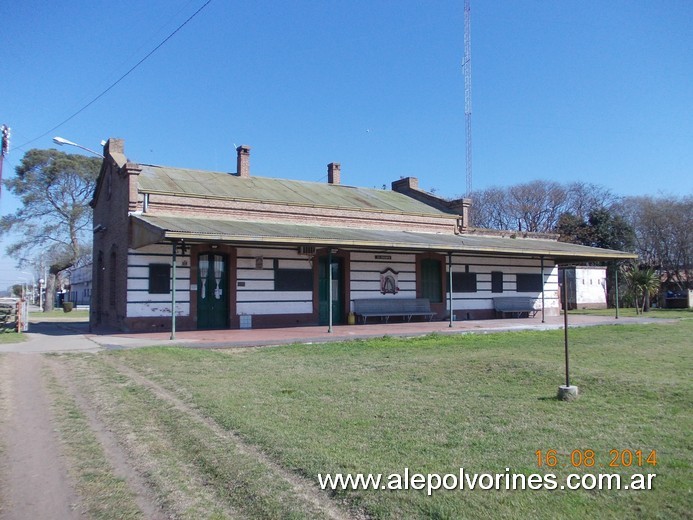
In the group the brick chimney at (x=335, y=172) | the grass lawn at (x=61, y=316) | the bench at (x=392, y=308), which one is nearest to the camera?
the bench at (x=392, y=308)

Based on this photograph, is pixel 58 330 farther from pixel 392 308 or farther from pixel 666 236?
pixel 666 236

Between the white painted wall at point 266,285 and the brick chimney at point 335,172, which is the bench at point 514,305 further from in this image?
the brick chimney at point 335,172

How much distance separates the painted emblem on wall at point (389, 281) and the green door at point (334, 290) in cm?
176

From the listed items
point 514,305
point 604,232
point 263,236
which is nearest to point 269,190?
point 263,236

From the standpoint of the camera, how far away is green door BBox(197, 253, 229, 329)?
755 inches

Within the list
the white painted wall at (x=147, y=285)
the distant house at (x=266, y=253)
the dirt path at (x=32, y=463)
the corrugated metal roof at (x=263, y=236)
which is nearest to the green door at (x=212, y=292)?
the distant house at (x=266, y=253)

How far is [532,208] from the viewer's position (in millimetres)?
53312

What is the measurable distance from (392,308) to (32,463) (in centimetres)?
1785

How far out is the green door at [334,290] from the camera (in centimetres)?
2141

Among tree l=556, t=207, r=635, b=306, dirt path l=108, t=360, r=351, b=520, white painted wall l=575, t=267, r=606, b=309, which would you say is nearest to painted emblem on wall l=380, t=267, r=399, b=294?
dirt path l=108, t=360, r=351, b=520

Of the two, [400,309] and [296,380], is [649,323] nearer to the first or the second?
[400,309]

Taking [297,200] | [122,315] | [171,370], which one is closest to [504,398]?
[171,370]

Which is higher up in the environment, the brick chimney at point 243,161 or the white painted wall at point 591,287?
the brick chimney at point 243,161

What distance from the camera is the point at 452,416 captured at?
6316 millimetres
